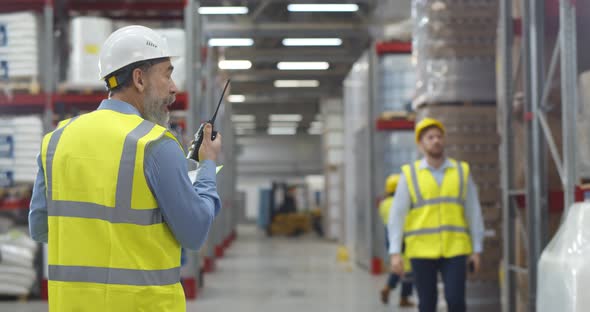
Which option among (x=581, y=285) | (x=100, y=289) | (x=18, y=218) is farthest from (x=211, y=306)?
(x=100, y=289)

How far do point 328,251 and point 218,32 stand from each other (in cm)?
638

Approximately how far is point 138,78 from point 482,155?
19.2ft

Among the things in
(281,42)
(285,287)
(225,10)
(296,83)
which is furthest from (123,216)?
(296,83)

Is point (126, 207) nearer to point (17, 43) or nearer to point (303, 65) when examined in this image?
point (17, 43)

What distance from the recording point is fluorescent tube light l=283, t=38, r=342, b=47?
18.9 meters

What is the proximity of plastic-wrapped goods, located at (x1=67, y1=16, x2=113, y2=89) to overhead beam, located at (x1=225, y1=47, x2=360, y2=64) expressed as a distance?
10.5m

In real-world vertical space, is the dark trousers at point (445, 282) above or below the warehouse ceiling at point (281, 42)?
below

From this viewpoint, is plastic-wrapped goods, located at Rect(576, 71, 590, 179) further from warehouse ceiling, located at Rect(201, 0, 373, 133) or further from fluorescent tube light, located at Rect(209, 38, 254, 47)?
fluorescent tube light, located at Rect(209, 38, 254, 47)

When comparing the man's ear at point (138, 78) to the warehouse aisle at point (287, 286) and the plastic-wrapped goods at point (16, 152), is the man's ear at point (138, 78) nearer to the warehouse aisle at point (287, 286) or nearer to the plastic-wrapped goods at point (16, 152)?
the warehouse aisle at point (287, 286)

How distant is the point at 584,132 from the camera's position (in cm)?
551

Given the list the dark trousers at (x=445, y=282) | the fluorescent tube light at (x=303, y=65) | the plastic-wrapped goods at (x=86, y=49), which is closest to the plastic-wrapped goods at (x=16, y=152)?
the plastic-wrapped goods at (x=86, y=49)

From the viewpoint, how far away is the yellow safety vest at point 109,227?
246 cm

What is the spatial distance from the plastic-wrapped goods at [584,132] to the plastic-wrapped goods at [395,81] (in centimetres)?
779

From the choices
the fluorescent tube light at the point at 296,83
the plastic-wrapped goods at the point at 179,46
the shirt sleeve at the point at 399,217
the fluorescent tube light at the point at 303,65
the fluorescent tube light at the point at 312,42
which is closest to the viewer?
the shirt sleeve at the point at 399,217
